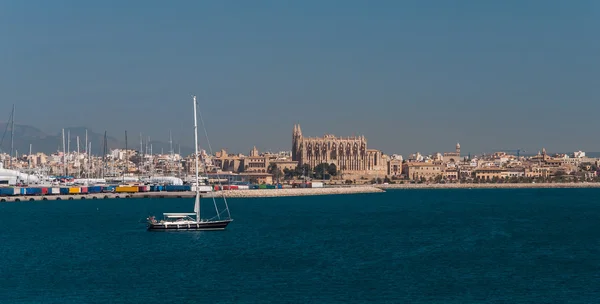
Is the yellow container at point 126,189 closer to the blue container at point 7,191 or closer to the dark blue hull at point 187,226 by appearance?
the blue container at point 7,191

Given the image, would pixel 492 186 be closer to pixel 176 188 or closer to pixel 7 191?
pixel 176 188

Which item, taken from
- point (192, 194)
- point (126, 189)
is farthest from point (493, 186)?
point (126, 189)

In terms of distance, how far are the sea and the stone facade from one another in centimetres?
10879

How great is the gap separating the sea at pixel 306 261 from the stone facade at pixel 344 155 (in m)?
109

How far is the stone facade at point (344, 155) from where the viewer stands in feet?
552

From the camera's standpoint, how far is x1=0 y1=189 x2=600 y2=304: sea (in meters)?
29.0

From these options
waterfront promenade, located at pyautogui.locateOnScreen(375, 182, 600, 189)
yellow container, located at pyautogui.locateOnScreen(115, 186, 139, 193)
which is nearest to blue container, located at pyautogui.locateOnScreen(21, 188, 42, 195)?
yellow container, located at pyautogui.locateOnScreen(115, 186, 139, 193)

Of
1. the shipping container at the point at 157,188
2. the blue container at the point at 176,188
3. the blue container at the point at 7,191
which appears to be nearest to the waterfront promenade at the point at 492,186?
the blue container at the point at 176,188

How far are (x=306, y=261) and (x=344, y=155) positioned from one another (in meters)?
132

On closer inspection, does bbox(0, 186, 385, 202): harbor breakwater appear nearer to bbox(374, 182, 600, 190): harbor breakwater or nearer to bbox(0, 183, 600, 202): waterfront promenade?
bbox(0, 183, 600, 202): waterfront promenade

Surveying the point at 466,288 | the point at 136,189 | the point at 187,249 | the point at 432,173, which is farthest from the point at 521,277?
the point at 432,173

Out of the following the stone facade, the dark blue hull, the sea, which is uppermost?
the stone facade

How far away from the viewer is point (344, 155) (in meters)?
168

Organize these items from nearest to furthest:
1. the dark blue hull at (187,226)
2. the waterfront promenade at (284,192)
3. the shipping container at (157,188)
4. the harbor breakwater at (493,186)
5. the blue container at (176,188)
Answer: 1. the dark blue hull at (187,226)
2. the waterfront promenade at (284,192)
3. the shipping container at (157,188)
4. the blue container at (176,188)
5. the harbor breakwater at (493,186)
